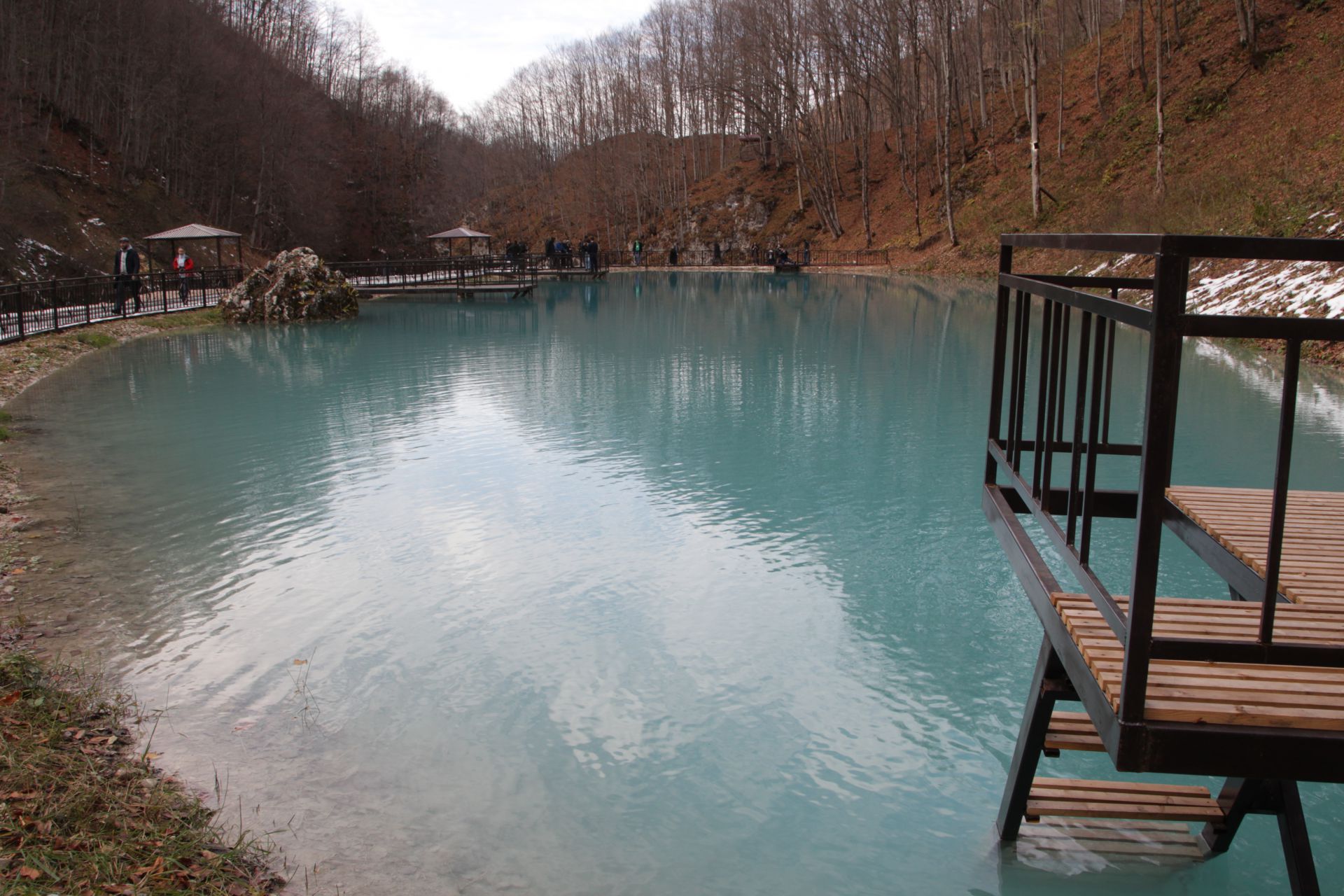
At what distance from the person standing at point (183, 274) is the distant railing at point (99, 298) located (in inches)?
0.9

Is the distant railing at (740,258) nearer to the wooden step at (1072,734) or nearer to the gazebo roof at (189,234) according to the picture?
the gazebo roof at (189,234)

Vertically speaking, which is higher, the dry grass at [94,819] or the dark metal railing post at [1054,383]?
the dark metal railing post at [1054,383]

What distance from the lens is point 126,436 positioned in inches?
494

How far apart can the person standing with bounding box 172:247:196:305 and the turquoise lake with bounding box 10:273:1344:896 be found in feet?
56.3

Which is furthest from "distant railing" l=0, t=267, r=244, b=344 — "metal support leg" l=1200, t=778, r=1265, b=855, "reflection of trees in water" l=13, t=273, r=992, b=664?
"metal support leg" l=1200, t=778, r=1265, b=855

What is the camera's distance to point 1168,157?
107ft

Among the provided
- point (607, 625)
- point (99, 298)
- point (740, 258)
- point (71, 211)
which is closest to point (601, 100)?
point (740, 258)

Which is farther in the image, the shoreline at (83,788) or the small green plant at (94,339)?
the small green plant at (94,339)

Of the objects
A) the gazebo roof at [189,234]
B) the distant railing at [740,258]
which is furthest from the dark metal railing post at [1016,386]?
the distant railing at [740,258]

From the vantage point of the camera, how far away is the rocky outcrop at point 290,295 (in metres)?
29.0

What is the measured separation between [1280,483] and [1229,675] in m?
0.68

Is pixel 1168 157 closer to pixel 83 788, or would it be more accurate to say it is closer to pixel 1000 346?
pixel 1000 346

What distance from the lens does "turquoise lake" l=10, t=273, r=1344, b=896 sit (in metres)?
4.34

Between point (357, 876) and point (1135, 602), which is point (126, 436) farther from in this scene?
point (1135, 602)
